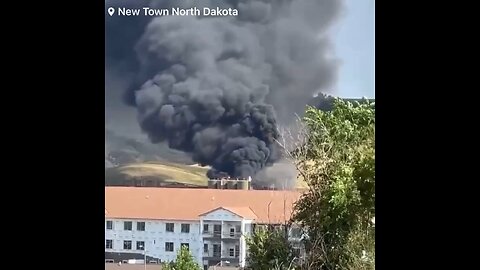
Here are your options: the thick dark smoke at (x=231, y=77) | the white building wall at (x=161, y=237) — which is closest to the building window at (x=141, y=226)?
the white building wall at (x=161, y=237)

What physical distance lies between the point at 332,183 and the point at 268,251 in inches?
11.1

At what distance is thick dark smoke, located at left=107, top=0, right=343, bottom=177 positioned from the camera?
1.73m

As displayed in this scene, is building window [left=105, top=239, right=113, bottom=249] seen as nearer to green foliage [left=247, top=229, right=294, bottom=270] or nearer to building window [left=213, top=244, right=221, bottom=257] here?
building window [left=213, top=244, right=221, bottom=257]

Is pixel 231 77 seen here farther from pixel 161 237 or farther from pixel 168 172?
pixel 161 237

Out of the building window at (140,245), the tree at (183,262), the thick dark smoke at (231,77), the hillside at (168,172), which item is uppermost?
the thick dark smoke at (231,77)

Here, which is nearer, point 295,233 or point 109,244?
point 109,244

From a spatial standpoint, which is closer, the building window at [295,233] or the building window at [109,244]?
the building window at [109,244]

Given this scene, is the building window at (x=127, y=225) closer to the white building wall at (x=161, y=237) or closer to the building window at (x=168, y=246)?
the white building wall at (x=161, y=237)

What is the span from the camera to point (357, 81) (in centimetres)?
169

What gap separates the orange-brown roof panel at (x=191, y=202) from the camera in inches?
68.1

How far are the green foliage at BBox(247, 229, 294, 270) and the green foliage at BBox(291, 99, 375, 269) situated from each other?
0.07 m

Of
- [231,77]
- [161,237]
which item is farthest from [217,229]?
[231,77]

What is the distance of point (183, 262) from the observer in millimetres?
A: 1735
